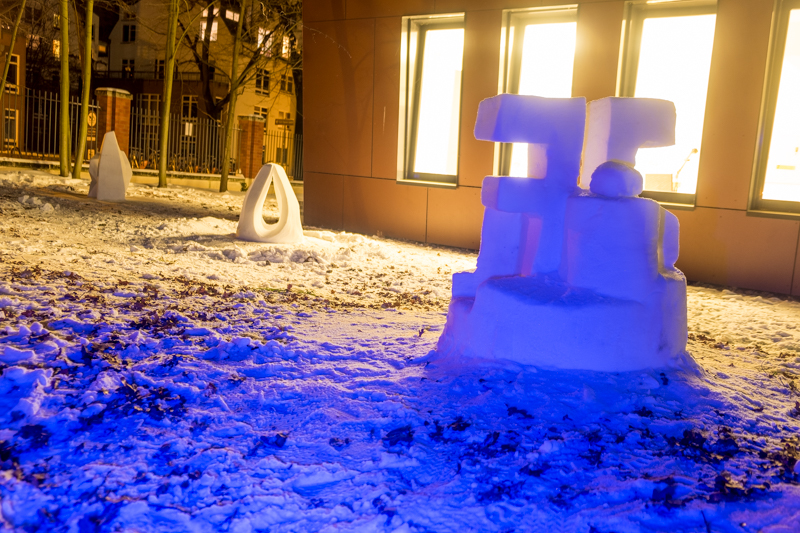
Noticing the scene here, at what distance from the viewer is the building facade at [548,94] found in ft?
26.8

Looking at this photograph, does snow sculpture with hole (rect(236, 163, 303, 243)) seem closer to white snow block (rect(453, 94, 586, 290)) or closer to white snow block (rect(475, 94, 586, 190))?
white snow block (rect(453, 94, 586, 290))

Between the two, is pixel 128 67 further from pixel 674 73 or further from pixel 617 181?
pixel 617 181

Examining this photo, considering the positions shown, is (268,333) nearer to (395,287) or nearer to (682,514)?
(395,287)

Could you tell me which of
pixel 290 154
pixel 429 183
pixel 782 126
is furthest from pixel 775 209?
pixel 290 154

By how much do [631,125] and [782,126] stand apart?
523 cm

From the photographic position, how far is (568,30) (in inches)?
391

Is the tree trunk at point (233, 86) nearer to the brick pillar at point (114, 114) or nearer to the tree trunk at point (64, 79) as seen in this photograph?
the tree trunk at point (64, 79)

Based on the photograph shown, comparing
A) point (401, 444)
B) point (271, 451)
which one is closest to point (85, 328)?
point (271, 451)

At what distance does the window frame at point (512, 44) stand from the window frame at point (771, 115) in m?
2.89

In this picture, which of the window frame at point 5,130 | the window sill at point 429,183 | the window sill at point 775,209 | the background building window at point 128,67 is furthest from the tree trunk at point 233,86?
the background building window at point 128,67

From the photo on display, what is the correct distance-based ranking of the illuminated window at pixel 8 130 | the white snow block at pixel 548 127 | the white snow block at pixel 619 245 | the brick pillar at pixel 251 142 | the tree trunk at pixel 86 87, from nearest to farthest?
the white snow block at pixel 619 245
the white snow block at pixel 548 127
the tree trunk at pixel 86 87
the illuminated window at pixel 8 130
the brick pillar at pixel 251 142

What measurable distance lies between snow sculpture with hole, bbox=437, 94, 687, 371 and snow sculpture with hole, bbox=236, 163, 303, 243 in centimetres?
523

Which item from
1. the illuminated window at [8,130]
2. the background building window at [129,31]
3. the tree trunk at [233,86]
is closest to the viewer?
the tree trunk at [233,86]

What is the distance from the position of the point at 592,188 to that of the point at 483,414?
1.77 meters
